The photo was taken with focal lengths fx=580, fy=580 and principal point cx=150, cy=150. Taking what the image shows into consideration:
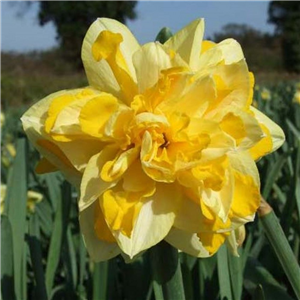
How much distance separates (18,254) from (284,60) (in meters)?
21.8

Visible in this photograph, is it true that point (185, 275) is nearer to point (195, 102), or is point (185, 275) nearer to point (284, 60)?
point (195, 102)

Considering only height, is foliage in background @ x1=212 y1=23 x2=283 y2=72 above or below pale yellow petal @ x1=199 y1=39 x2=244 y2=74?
below

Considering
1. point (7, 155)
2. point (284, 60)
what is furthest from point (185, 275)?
point (284, 60)

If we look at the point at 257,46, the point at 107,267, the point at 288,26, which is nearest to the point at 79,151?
the point at 107,267

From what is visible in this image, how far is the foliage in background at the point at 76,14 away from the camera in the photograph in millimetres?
23562

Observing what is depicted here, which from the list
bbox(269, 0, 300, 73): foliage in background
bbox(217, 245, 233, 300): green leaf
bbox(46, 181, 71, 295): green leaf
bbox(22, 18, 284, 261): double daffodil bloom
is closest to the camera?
bbox(22, 18, 284, 261): double daffodil bloom

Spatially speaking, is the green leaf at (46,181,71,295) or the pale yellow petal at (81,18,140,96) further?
the green leaf at (46,181,71,295)

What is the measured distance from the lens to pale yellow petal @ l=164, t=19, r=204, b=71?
500 millimetres

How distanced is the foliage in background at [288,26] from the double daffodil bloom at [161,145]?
20.6 metres

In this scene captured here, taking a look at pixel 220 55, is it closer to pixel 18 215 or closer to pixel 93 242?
pixel 93 242

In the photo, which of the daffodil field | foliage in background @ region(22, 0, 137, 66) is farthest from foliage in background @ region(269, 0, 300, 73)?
the daffodil field

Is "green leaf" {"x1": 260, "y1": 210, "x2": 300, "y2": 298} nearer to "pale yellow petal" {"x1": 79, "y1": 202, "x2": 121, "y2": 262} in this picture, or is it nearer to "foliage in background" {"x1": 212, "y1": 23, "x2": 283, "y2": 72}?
"pale yellow petal" {"x1": 79, "y1": 202, "x2": 121, "y2": 262}

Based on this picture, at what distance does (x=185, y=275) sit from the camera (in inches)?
30.2

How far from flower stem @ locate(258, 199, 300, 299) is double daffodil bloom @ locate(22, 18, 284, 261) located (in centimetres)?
5
